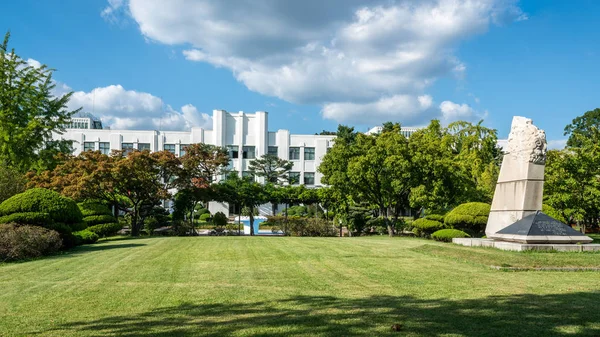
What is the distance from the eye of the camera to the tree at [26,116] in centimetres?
2766

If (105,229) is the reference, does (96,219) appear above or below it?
above

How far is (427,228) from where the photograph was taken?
23641 mm

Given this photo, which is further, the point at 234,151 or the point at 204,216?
the point at 234,151

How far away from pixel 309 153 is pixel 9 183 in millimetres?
45196

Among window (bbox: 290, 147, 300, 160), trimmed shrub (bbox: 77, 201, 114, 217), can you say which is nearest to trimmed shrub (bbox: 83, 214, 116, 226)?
trimmed shrub (bbox: 77, 201, 114, 217)

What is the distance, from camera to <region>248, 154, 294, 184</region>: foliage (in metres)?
59.5

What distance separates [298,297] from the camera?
23.6 ft

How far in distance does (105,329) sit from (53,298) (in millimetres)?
2418

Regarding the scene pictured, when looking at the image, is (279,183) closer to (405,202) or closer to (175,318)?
(405,202)

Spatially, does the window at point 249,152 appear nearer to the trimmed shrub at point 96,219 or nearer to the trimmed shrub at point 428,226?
the trimmed shrub at point 96,219

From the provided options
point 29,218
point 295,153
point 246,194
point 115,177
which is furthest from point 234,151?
point 29,218

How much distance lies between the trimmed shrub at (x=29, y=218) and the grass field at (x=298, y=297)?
11.0 ft

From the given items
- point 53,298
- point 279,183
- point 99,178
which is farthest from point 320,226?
point 279,183

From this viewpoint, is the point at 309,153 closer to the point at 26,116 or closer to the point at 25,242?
the point at 26,116
